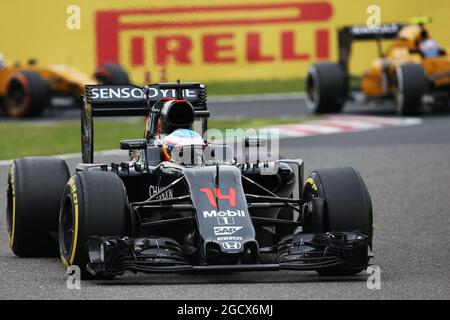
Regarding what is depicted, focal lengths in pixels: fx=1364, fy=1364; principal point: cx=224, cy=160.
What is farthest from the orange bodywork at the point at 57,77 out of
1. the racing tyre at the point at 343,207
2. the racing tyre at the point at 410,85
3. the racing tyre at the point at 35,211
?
the racing tyre at the point at 343,207

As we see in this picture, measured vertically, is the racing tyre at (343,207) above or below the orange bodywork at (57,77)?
above

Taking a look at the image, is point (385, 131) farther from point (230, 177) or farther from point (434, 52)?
point (230, 177)

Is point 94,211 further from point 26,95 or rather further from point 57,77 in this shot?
point 57,77

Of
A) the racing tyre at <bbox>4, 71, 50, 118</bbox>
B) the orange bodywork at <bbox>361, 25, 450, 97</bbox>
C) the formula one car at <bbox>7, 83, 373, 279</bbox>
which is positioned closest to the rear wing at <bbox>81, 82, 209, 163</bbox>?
the formula one car at <bbox>7, 83, 373, 279</bbox>

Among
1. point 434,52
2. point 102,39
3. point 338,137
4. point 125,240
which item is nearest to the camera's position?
point 125,240

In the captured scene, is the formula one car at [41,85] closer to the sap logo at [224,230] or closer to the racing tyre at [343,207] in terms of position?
the racing tyre at [343,207]

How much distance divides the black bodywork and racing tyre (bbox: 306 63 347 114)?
13.5m

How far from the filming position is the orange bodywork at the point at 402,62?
2275cm

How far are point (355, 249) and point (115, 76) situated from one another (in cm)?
1604

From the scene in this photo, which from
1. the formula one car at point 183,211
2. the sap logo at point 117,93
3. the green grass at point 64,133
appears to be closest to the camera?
the formula one car at point 183,211

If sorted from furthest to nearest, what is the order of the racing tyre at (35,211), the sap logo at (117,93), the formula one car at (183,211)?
1. the sap logo at (117,93)
2. the racing tyre at (35,211)
3. the formula one car at (183,211)

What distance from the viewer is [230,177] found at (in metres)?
8.69

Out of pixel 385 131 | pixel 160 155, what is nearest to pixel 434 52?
pixel 385 131

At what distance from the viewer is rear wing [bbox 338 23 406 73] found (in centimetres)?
2319
